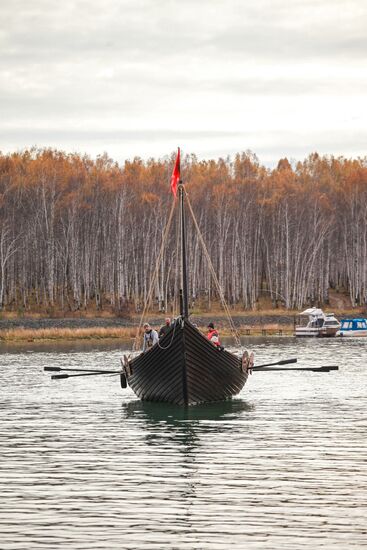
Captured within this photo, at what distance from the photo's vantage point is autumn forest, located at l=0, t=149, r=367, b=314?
289 feet

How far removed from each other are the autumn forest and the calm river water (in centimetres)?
5275

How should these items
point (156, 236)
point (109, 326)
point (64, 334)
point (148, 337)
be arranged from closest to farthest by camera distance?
1. point (148, 337)
2. point (64, 334)
3. point (109, 326)
4. point (156, 236)

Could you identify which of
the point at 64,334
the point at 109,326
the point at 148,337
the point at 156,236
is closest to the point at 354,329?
the point at 109,326

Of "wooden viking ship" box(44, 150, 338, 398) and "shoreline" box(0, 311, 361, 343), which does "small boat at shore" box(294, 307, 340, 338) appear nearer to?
"shoreline" box(0, 311, 361, 343)

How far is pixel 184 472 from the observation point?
19.1 m

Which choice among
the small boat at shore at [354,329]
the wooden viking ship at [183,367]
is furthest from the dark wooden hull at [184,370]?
the small boat at shore at [354,329]

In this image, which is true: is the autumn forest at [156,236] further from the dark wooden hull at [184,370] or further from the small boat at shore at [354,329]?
the dark wooden hull at [184,370]

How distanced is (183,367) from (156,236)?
61.4 meters

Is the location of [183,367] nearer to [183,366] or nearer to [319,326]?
[183,366]

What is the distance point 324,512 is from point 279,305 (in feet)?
262

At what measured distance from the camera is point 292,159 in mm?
133375

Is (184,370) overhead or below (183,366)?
below

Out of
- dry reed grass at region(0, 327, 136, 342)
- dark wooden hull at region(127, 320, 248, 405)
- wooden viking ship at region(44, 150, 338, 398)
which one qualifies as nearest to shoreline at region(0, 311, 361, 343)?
dry reed grass at region(0, 327, 136, 342)

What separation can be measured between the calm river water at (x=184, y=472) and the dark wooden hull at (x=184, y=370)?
45 cm
